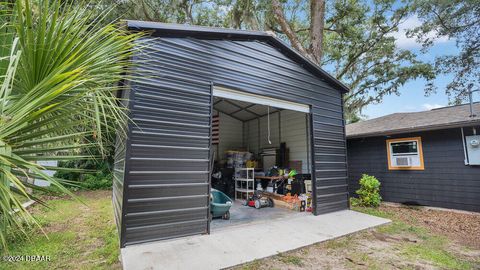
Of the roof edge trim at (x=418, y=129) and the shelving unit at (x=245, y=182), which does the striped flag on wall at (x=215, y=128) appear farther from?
the roof edge trim at (x=418, y=129)

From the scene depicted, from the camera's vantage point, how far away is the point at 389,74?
12695 mm

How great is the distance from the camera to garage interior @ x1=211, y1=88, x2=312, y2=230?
6273mm

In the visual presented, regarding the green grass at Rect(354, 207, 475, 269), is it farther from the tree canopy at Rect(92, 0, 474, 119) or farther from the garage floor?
the tree canopy at Rect(92, 0, 474, 119)

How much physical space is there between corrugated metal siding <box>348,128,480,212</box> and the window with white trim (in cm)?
13

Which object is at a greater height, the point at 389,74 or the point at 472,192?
the point at 389,74

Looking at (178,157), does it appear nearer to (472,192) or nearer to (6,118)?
(6,118)

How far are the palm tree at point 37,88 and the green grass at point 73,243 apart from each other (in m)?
1.23

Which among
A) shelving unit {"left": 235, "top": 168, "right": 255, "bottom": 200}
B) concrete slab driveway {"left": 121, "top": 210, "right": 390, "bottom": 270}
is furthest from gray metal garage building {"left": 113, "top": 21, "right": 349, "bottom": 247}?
shelving unit {"left": 235, "top": 168, "right": 255, "bottom": 200}

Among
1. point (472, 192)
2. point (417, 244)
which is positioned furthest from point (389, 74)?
point (417, 244)

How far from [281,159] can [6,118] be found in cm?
843

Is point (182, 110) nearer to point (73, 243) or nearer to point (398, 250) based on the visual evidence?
point (73, 243)

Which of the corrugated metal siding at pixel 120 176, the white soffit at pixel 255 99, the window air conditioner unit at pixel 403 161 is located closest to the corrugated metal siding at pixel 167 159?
the corrugated metal siding at pixel 120 176

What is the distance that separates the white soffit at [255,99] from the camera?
4.94 meters

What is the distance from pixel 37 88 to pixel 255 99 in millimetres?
4361
